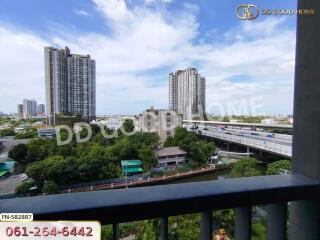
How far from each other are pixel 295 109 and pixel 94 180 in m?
7.79

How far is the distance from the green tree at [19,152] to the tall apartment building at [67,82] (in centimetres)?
123

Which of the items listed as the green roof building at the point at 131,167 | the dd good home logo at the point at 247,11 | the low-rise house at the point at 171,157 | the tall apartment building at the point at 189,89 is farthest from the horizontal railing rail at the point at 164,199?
the low-rise house at the point at 171,157

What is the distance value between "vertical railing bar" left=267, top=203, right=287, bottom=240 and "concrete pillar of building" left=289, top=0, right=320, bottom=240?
0.12 ft

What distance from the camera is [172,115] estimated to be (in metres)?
14.7

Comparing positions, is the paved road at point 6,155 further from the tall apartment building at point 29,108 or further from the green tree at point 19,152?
the tall apartment building at point 29,108

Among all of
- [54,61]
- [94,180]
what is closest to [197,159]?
[94,180]

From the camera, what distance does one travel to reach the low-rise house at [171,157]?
10656 mm

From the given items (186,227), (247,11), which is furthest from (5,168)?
(247,11)

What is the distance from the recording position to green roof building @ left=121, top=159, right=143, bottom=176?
9.02 meters

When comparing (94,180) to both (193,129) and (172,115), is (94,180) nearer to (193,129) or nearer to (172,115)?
(172,115)

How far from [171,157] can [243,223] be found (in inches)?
419

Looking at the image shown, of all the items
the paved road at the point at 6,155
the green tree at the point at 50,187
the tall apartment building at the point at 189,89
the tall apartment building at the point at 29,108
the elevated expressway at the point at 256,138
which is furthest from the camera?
the tall apartment building at the point at 189,89

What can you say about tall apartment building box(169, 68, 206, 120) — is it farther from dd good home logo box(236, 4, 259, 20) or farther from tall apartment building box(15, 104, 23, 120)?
dd good home logo box(236, 4, 259, 20)

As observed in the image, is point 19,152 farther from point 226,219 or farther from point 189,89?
point 226,219
